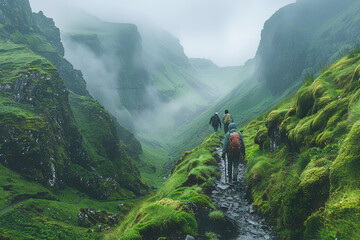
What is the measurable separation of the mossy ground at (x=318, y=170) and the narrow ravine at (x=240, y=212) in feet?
1.85

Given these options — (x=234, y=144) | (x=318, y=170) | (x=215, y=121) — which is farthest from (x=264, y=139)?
(x=215, y=121)

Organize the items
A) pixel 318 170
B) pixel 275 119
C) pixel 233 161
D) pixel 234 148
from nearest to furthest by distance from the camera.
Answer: pixel 318 170
pixel 234 148
pixel 233 161
pixel 275 119

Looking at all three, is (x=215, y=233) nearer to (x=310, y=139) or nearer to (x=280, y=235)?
(x=280, y=235)

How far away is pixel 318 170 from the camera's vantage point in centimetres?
813

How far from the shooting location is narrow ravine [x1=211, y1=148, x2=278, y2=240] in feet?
32.2

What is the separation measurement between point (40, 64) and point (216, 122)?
15933 cm

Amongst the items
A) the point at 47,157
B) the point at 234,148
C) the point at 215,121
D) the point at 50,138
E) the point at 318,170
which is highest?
the point at 318,170

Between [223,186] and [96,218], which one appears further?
[96,218]

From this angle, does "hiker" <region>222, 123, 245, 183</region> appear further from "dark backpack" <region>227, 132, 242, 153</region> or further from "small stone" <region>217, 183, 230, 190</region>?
"small stone" <region>217, 183, 230, 190</region>

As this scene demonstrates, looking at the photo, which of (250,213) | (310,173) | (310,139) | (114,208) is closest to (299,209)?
(310,173)

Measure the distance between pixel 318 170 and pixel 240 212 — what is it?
5.71 meters

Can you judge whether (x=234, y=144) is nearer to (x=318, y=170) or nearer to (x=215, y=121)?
(x=318, y=170)

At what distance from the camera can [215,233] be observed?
9641 millimetres

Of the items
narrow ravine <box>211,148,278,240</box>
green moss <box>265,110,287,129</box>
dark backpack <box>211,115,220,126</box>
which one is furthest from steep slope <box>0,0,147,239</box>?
green moss <box>265,110,287,129</box>
